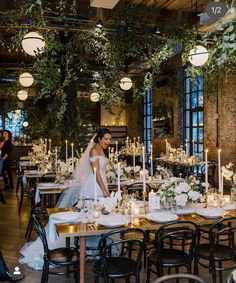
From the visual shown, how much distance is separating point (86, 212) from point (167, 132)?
1101 cm

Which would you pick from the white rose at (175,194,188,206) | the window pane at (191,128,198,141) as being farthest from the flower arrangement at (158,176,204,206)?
the window pane at (191,128,198,141)

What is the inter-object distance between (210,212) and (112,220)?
1.08 meters

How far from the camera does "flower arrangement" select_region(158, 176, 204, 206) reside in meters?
4.35

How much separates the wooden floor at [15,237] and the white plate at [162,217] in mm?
800

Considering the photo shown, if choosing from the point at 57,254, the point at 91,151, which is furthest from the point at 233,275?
the point at 91,151

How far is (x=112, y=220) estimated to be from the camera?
3.85 meters

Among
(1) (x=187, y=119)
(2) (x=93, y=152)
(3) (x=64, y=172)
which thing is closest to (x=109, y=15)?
(3) (x=64, y=172)

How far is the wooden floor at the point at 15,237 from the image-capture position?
174 inches

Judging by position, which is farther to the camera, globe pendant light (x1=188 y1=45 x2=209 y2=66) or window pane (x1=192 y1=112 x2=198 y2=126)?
window pane (x1=192 y1=112 x2=198 y2=126)

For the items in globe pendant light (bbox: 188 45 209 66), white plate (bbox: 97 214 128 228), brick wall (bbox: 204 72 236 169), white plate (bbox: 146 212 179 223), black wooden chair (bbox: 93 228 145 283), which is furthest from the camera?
brick wall (bbox: 204 72 236 169)

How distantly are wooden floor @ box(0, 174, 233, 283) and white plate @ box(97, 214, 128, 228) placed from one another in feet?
2.76

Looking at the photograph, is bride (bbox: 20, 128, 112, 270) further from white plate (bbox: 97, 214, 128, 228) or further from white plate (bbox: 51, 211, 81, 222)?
white plate (bbox: 97, 214, 128, 228)

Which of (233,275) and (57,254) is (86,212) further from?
(233,275)

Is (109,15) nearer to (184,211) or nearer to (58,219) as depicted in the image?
(184,211)
